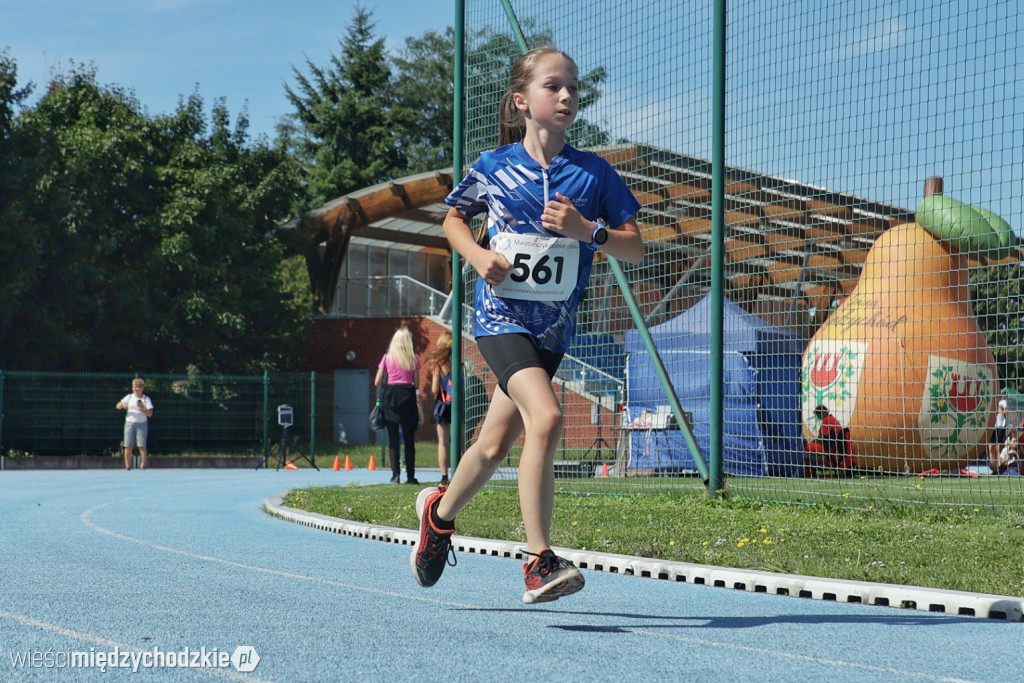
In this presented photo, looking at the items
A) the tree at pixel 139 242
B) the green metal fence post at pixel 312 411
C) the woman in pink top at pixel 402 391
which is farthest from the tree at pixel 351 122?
the woman in pink top at pixel 402 391

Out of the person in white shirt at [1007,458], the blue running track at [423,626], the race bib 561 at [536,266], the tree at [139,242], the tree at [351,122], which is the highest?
the tree at [351,122]

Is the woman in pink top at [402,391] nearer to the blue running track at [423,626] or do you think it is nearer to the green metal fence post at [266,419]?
the blue running track at [423,626]

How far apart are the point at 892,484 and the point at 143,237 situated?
25.8 m

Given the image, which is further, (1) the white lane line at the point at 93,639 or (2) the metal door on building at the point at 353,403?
(2) the metal door on building at the point at 353,403

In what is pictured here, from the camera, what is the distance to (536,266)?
5059 millimetres

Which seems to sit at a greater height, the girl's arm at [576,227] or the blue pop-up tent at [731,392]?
the girl's arm at [576,227]

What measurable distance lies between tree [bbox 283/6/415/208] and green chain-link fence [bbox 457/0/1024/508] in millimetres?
40820

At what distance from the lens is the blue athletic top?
5.11 m

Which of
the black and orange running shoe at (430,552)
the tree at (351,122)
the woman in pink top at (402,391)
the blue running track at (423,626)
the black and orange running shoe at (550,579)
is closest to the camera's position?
the blue running track at (423,626)

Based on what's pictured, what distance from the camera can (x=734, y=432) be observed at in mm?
13047

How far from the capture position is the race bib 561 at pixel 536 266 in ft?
16.6

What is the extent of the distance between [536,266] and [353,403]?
107 feet

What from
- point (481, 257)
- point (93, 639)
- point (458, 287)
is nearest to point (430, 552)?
point (481, 257)

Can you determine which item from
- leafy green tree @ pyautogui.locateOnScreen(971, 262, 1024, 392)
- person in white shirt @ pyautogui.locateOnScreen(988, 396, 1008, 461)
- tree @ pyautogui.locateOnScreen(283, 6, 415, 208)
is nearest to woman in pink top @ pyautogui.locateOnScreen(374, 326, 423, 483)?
person in white shirt @ pyautogui.locateOnScreen(988, 396, 1008, 461)
